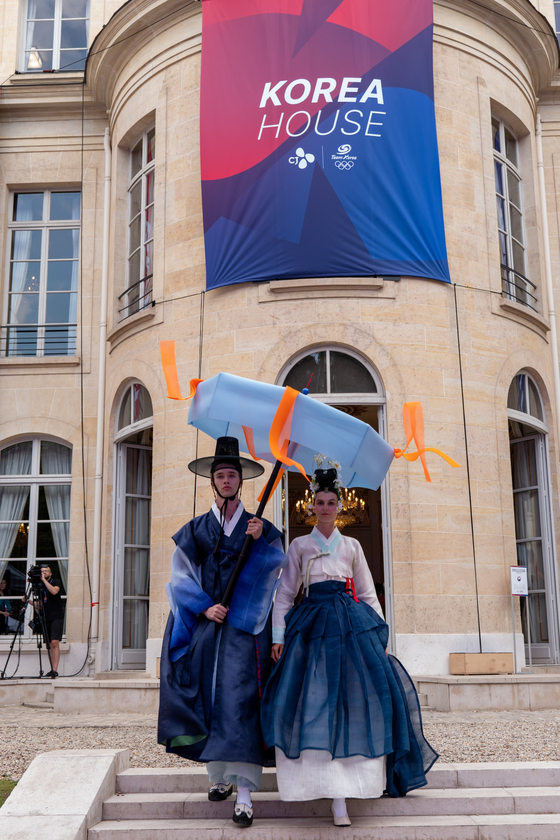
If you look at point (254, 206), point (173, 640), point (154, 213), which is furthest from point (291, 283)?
point (173, 640)

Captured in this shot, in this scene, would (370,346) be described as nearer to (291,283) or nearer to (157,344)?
(291,283)

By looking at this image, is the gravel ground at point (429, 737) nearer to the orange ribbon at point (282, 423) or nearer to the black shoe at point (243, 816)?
the black shoe at point (243, 816)

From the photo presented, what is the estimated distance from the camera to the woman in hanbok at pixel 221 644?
4.05 meters

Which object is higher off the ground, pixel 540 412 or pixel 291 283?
pixel 291 283

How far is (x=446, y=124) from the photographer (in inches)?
412

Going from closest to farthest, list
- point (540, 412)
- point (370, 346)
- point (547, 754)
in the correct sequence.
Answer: point (547, 754), point (370, 346), point (540, 412)

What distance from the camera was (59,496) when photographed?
12.1 m

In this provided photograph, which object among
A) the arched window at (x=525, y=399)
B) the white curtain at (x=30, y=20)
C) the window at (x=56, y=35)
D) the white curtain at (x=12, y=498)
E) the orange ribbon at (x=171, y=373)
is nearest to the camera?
the orange ribbon at (x=171, y=373)

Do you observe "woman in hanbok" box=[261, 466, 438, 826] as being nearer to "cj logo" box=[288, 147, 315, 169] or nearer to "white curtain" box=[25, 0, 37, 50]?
"cj logo" box=[288, 147, 315, 169]

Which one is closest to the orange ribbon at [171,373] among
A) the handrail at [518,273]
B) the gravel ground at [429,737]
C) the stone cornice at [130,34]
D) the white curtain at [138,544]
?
the gravel ground at [429,737]

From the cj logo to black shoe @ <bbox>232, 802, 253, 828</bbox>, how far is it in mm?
7431

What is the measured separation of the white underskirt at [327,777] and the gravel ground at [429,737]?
1.68m

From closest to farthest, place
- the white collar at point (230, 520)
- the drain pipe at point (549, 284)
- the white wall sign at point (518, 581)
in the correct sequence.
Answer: the white collar at point (230, 520) < the white wall sign at point (518, 581) < the drain pipe at point (549, 284)

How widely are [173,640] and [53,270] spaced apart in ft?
32.2
